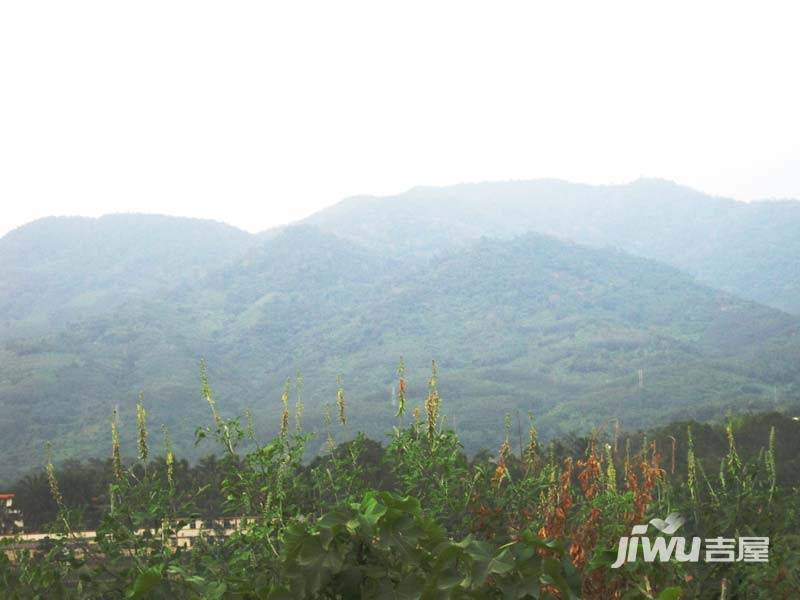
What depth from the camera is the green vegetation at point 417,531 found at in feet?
7.69

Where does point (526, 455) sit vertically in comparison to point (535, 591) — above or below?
below

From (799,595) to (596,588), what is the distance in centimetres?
82

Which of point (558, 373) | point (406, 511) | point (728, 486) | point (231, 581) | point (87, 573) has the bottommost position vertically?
point (558, 373)

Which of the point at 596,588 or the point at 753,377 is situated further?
the point at 753,377

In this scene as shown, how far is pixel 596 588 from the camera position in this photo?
136 inches

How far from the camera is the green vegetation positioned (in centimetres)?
234

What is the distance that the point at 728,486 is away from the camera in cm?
530

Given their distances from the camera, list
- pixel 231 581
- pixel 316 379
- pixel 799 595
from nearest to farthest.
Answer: pixel 231 581 → pixel 799 595 → pixel 316 379

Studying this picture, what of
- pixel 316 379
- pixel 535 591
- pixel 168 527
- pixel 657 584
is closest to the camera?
pixel 535 591

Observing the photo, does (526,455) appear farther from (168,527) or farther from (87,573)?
(87,573)

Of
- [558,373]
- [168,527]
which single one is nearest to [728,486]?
[168,527]

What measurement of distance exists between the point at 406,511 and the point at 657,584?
1.36 metres

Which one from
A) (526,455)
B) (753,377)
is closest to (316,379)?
(753,377)

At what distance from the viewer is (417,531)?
2.40 metres
